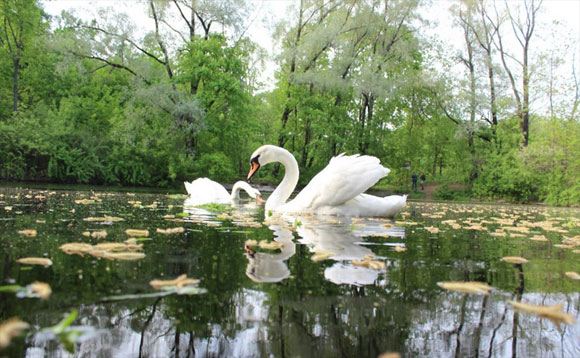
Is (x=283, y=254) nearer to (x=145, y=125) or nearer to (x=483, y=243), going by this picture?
(x=483, y=243)

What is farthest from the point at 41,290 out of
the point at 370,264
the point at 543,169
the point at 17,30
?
the point at 17,30

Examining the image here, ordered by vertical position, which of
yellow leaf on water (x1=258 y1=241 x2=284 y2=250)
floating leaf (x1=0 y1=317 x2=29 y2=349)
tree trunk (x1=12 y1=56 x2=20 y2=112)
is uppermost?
tree trunk (x1=12 y1=56 x2=20 y2=112)

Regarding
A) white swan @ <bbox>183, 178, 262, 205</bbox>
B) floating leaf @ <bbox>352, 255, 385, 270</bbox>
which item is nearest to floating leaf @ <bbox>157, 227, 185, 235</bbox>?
floating leaf @ <bbox>352, 255, 385, 270</bbox>

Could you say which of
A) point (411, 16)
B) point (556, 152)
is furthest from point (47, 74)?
point (556, 152)

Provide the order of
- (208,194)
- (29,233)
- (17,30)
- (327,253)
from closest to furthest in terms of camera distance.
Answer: (327,253), (29,233), (208,194), (17,30)

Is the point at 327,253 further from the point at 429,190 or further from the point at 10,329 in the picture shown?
the point at 429,190

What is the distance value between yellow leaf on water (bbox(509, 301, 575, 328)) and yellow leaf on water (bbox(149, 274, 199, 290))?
5.18ft

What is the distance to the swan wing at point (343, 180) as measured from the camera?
22.8 feet

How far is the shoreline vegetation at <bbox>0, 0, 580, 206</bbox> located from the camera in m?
23.7

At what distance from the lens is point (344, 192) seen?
7012 mm

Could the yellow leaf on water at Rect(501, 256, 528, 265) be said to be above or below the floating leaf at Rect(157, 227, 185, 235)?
below

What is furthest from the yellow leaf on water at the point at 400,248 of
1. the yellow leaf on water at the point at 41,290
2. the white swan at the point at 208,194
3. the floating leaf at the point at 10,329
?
the white swan at the point at 208,194

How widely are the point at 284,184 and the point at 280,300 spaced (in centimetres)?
647

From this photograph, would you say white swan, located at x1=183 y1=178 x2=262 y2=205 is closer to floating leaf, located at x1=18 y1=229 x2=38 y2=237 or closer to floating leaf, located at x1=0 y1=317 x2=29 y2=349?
floating leaf, located at x1=18 y1=229 x2=38 y2=237
